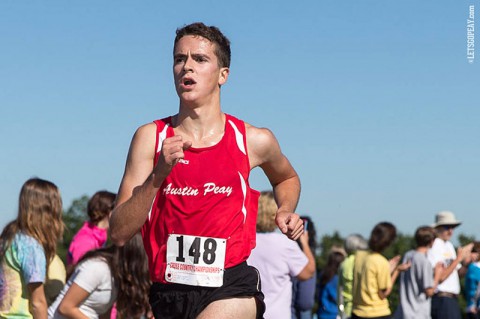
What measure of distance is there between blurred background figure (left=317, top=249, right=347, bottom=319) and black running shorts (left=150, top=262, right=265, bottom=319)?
764 cm

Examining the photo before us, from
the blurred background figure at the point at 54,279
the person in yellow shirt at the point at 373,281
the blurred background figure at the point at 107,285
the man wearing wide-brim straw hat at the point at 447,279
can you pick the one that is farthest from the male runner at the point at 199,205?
the man wearing wide-brim straw hat at the point at 447,279

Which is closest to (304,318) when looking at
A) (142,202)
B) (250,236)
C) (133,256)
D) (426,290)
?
(426,290)

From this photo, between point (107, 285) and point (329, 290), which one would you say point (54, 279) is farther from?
point (329, 290)

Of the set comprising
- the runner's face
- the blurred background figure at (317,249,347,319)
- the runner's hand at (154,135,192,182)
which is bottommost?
the blurred background figure at (317,249,347,319)

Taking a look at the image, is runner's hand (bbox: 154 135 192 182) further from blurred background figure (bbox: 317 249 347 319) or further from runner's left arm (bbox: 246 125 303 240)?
blurred background figure (bbox: 317 249 347 319)

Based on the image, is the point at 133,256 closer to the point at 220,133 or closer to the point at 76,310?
the point at 76,310

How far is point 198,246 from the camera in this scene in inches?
161

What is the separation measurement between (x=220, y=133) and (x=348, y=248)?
7.20m

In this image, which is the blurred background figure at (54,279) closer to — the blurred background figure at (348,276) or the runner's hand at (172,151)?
the runner's hand at (172,151)

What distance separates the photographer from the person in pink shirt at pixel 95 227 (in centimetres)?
811

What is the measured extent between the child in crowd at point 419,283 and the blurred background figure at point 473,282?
6.11 feet

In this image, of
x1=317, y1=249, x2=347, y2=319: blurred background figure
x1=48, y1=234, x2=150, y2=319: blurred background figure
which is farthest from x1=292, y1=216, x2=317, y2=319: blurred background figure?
x1=317, y1=249, x2=347, y2=319: blurred background figure

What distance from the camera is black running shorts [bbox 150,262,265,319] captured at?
4109 mm

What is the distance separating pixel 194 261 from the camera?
4.09 meters
